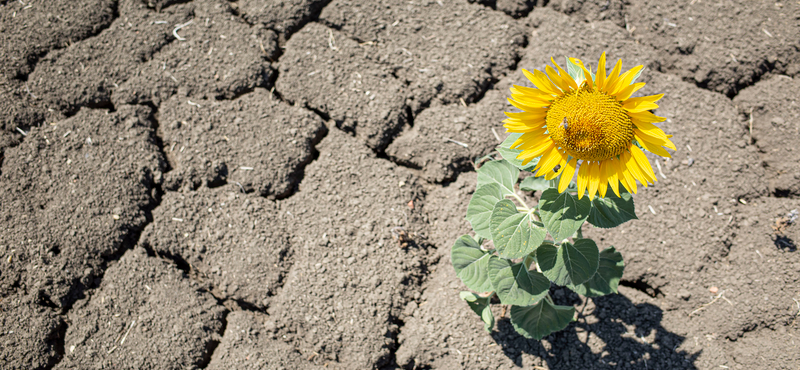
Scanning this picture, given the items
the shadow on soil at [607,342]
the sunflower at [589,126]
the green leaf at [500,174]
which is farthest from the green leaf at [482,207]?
the shadow on soil at [607,342]

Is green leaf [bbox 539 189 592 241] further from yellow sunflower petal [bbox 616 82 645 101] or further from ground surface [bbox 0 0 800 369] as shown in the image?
ground surface [bbox 0 0 800 369]

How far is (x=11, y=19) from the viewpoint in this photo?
9.07ft

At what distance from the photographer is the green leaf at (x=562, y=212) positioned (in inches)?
63.0

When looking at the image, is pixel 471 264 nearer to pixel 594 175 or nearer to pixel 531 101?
pixel 594 175

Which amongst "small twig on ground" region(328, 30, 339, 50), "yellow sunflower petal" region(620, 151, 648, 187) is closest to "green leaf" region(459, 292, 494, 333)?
"yellow sunflower petal" region(620, 151, 648, 187)

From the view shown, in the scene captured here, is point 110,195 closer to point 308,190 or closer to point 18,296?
point 18,296

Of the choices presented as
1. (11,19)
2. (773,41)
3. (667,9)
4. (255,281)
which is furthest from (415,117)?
→ (11,19)

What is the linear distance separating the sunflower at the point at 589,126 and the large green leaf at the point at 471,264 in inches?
24.9

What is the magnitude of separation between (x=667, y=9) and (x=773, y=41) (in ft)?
1.99

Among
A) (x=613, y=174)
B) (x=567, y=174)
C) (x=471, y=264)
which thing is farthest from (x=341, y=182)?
(x=613, y=174)

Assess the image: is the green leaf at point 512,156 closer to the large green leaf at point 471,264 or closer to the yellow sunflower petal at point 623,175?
the yellow sunflower petal at point 623,175

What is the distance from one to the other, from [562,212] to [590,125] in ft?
1.15

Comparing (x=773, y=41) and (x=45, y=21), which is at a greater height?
(x=773, y=41)

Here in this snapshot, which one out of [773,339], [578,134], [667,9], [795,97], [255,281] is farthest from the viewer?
[667,9]
